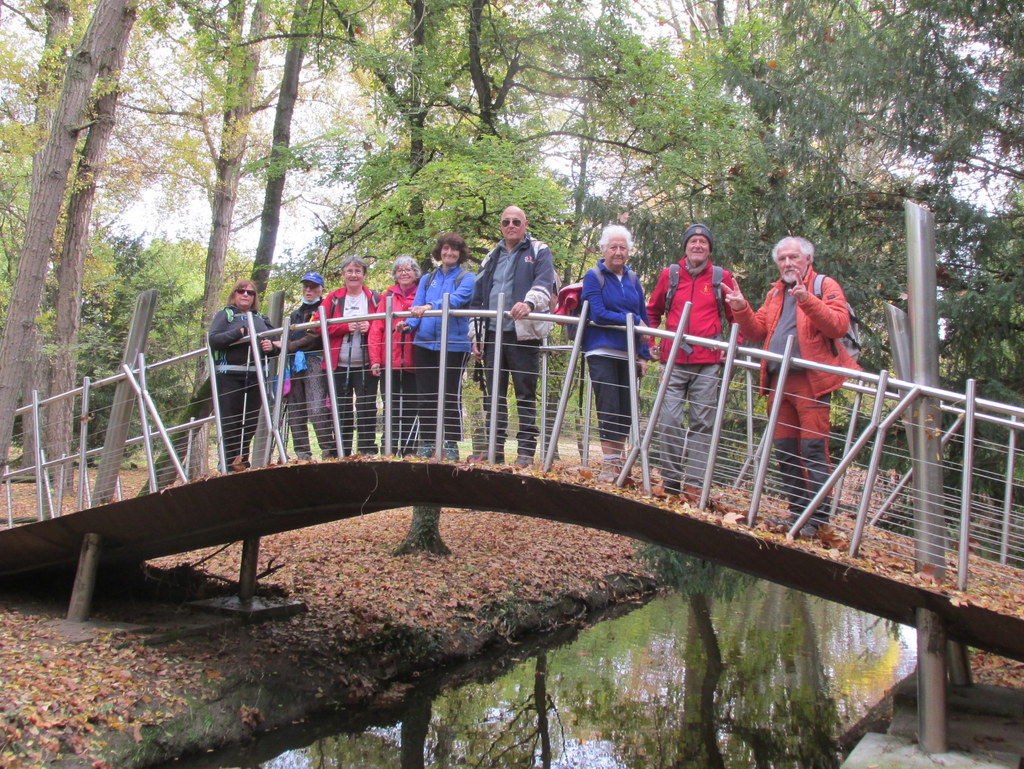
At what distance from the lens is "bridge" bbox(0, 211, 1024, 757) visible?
15.5ft

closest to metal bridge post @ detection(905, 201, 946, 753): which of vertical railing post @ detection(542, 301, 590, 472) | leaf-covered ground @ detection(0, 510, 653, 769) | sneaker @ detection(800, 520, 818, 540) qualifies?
sneaker @ detection(800, 520, 818, 540)

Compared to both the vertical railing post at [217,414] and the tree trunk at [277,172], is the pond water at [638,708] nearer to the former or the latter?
the vertical railing post at [217,414]

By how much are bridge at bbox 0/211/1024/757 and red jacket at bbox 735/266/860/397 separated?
0.20 metres

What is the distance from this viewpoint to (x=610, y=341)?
5629mm

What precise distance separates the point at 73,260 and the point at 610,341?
1080 cm

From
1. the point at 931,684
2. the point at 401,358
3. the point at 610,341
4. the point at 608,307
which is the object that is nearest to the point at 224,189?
the point at 401,358

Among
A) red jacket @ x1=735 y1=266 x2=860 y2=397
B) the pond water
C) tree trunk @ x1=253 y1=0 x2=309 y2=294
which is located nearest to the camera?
red jacket @ x1=735 y1=266 x2=860 y2=397

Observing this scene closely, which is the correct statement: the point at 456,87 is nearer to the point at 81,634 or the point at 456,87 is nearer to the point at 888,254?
the point at 888,254

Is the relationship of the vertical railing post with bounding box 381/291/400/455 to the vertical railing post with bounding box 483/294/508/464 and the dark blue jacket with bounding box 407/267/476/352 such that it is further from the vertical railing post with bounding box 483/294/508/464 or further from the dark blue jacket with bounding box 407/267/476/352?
the vertical railing post with bounding box 483/294/508/464

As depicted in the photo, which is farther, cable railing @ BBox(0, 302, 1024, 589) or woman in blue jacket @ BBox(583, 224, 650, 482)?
woman in blue jacket @ BBox(583, 224, 650, 482)

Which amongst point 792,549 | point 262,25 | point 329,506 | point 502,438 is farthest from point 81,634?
point 262,25

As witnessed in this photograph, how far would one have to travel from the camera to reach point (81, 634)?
7.48 metres

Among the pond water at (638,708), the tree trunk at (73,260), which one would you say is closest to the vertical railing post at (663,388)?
the pond water at (638,708)

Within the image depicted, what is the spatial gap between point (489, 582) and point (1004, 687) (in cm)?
593
